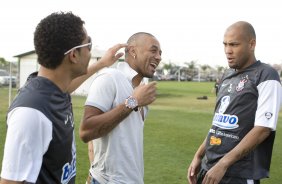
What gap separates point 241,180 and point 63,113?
72.4 inches

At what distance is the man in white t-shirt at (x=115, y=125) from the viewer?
9.77ft

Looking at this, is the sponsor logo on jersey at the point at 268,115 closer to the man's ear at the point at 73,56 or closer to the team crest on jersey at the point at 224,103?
the team crest on jersey at the point at 224,103

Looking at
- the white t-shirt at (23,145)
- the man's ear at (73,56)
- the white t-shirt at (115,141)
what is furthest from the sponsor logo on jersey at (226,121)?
the white t-shirt at (23,145)

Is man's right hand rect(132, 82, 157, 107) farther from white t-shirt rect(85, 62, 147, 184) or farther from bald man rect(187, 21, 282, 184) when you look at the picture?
bald man rect(187, 21, 282, 184)

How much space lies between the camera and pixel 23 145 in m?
1.92

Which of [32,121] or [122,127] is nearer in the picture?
[32,121]

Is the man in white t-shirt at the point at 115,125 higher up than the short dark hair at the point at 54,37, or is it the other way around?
the short dark hair at the point at 54,37

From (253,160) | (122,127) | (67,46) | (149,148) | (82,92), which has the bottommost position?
(82,92)

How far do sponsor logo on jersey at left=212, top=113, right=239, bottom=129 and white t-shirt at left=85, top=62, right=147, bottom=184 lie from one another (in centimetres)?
79

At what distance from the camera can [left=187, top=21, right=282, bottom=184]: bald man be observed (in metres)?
3.21

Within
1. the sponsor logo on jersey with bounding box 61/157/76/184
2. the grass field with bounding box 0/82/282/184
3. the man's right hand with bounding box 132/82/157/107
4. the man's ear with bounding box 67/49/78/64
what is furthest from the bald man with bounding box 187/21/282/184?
the grass field with bounding box 0/82/282/184

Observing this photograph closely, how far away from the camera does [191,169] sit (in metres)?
4.03

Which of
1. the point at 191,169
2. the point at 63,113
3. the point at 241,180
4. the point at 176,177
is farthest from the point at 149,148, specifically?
the point at 63,113

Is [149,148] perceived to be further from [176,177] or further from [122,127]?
[122,127]
